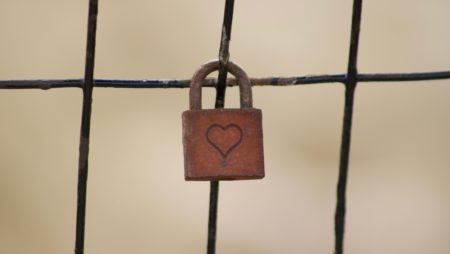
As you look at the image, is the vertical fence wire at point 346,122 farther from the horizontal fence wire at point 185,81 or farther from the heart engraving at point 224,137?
the heart engraving at point 224,137

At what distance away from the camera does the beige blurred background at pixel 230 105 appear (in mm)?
3264

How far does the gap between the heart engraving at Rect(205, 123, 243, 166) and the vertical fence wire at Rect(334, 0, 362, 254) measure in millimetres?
120

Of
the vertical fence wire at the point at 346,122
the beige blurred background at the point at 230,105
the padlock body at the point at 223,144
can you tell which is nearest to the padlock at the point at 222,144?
the padlock body at the point at 223,144

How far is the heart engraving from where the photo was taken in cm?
61

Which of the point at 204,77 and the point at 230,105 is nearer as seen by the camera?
the point at 204,77

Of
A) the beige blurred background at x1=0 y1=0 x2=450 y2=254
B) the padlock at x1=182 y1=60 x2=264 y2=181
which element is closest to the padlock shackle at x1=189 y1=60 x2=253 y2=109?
the padlock at x1=182 y1=60 x2=264 y2=181

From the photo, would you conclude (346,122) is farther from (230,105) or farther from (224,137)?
(230,105)

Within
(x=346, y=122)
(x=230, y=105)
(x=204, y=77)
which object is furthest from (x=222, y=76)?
(x=230, y=105)

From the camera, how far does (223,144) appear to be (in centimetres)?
62

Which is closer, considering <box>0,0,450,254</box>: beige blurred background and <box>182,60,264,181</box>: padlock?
<box>182,60,264,181</box>: padlock

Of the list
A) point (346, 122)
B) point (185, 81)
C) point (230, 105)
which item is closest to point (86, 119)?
point (185, 81)

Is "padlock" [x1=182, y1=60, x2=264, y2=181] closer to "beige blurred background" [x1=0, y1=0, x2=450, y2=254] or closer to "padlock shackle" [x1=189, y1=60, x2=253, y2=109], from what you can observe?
"padlock shackle" [x1=189, y1=60, x2=253, y2=109]

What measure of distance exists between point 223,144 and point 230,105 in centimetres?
290

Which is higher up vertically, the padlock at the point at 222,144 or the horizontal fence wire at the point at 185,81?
the horizontal fence wire at the point at 185,81
